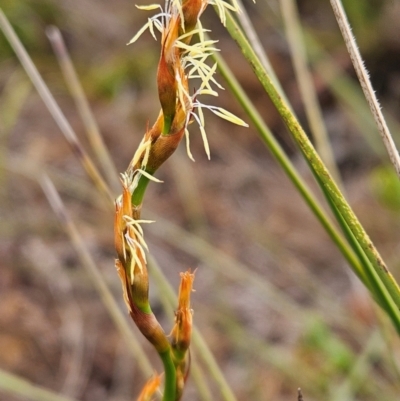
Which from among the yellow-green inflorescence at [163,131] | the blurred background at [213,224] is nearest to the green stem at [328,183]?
the yellow-green inflorescence at [163,131]

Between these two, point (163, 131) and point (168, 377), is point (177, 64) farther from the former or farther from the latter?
point (168, 377)

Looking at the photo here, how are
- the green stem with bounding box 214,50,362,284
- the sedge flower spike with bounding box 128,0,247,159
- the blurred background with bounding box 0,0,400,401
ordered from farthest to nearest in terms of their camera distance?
the blurred background with bounding box 0,0,400,401
the green stem with bounding box 214,50,362,284
the sedge flower spike with bounding box 128,0,247,159

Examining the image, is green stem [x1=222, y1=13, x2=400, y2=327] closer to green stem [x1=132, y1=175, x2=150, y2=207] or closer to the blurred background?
green stem [x1=132, y1=175, x2=150, y2=207]

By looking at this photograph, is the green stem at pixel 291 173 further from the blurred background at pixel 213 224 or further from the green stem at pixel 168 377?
the blurred background at pixel 213 224

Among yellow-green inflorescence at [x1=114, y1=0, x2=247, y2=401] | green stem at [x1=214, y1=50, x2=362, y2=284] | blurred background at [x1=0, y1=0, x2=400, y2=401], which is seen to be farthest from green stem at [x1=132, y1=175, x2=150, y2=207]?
blurred background at [x1=0, y1=0, x2=400, y2=401]

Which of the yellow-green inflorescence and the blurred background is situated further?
the blurred background

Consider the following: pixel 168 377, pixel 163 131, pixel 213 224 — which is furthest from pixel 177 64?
pixel 213 224

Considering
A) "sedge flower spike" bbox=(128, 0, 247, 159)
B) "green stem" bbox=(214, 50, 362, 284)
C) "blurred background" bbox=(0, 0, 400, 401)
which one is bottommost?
"blurred background" bbox=(0, 0, 400, 401)

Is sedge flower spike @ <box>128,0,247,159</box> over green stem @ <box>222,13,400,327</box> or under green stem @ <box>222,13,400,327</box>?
over

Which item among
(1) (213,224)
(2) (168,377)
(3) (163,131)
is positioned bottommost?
(1) (213,224)
